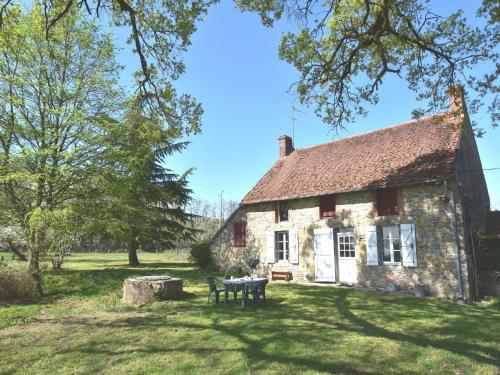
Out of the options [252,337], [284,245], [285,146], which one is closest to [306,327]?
[252,337]

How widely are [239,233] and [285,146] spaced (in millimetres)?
5977

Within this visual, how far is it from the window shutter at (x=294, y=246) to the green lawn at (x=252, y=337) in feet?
15.5

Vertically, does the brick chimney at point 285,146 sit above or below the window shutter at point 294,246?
above

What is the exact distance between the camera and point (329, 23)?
32.1ft

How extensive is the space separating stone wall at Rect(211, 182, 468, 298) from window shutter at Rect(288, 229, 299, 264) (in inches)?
7.3

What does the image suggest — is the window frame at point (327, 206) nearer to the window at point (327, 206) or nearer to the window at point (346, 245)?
the window at point (327, 206)

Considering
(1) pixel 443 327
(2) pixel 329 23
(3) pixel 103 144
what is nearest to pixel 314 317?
(1) pixel 443 327

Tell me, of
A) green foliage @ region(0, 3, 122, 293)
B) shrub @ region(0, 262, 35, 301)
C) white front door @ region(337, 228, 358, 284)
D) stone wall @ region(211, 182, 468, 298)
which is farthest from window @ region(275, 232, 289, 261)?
shrub @ region(0, 262, 35, 301)

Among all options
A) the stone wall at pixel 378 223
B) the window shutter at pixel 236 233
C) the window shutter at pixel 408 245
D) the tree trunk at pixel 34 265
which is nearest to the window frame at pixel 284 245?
the stone wall at pixel 378 223

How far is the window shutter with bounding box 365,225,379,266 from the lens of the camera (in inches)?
520

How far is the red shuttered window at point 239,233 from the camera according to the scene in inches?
730

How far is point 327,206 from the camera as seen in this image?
1519 centimetres

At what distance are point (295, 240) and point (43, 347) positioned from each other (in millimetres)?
11261

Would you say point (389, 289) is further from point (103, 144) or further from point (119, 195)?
point (103, 144)
